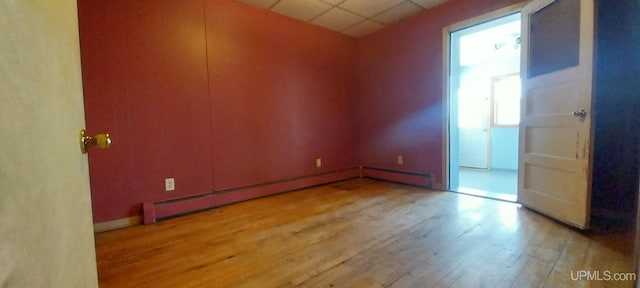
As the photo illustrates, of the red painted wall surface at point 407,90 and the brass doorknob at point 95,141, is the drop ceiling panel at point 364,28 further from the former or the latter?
the brass doorknob at point 95,141

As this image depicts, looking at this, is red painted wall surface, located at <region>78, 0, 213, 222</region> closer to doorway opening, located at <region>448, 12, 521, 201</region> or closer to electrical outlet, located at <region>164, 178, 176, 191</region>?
electrical outlet, located at <region>164, 178, 176, 191</region>

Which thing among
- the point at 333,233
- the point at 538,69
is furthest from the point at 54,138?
the point at 538,69

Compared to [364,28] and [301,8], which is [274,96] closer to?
[301,8]

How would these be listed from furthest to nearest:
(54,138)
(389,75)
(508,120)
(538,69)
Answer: (508,120) → (389,75) → (538,69) → (54,138)

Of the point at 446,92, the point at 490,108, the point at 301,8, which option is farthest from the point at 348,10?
the point at 490,108

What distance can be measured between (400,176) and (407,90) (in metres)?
1.22

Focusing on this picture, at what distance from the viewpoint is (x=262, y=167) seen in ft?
10.0

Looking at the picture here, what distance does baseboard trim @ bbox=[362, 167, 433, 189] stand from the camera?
332 cm

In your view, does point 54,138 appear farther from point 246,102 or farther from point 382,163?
point 382,163

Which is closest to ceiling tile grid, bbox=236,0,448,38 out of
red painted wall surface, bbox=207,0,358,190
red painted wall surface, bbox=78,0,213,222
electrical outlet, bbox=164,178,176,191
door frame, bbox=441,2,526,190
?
red painted wall surface, bbox=207,0,358,190

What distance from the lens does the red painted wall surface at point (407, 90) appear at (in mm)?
3127

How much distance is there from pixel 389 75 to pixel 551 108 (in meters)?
1.98

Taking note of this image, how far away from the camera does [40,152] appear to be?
41cm

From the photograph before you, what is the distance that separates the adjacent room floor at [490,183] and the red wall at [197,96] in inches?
79.0
